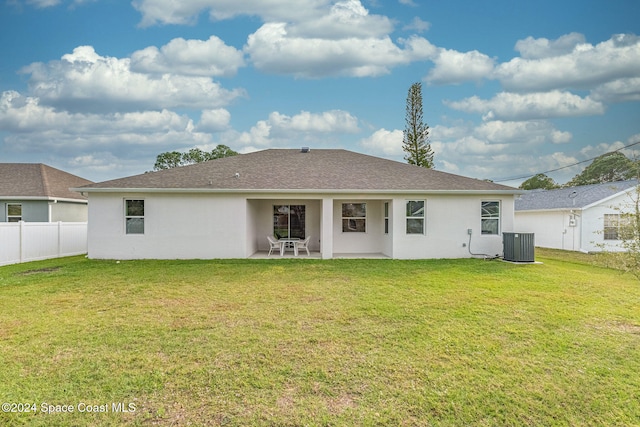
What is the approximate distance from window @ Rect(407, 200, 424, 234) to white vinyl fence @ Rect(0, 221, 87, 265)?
14640mm

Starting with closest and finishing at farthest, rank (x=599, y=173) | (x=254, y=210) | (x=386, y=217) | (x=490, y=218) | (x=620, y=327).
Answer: (x=620, y=327), (x=490, y=218), (x=386, y=217), (x=254, y=210), (x=599, y=173)

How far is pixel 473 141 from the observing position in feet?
79.2

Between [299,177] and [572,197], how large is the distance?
55.7 ft

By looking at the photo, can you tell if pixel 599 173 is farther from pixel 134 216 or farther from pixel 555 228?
pixel 134 216

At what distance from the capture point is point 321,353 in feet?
15.9

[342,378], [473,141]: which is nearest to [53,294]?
[342,378]

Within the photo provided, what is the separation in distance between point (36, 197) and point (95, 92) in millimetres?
6515

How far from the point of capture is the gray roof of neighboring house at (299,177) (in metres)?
13.8

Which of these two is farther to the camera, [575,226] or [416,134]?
[416,134]

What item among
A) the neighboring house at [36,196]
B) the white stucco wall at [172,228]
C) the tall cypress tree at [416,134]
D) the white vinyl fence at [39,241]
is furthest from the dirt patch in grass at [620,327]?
the tall cypress tree at [416,134]

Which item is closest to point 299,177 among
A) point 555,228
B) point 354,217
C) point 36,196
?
point 354,217

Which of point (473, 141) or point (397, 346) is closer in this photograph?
point (397, 346)

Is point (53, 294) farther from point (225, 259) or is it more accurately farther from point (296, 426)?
point (296, 426)

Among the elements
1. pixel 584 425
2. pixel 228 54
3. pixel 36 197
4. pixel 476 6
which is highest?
pixel 476 6
